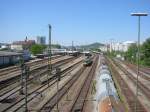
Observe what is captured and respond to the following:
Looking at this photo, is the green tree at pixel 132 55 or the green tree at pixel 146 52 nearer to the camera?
the green tree at pixel 146 52

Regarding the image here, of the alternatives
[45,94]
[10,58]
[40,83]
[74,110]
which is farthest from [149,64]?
[74,110]

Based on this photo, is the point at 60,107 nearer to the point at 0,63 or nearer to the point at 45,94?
the point at 45,94

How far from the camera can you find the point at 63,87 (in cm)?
4534

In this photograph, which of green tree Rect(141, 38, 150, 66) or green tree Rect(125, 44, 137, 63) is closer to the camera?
green tree Rect(141, 38, 150, 66)

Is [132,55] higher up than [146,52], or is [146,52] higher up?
[146,52]

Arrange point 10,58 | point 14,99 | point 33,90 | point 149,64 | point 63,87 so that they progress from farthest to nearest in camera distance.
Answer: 1. point 149,64
2. point 10,58
3. point 63,87
4. point 33,90
5. point 14,99

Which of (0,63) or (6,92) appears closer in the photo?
(6,92)

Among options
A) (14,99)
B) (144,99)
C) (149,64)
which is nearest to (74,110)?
(14,99)

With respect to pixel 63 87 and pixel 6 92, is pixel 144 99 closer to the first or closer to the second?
pixel 63 87

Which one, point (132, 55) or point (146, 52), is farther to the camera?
point (132, 55)

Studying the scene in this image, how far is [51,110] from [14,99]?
281 inches

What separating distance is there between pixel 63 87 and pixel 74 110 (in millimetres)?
15694

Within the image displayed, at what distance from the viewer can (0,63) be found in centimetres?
7950

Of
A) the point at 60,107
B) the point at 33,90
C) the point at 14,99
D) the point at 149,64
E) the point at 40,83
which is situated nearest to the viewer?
the point at 60,107
